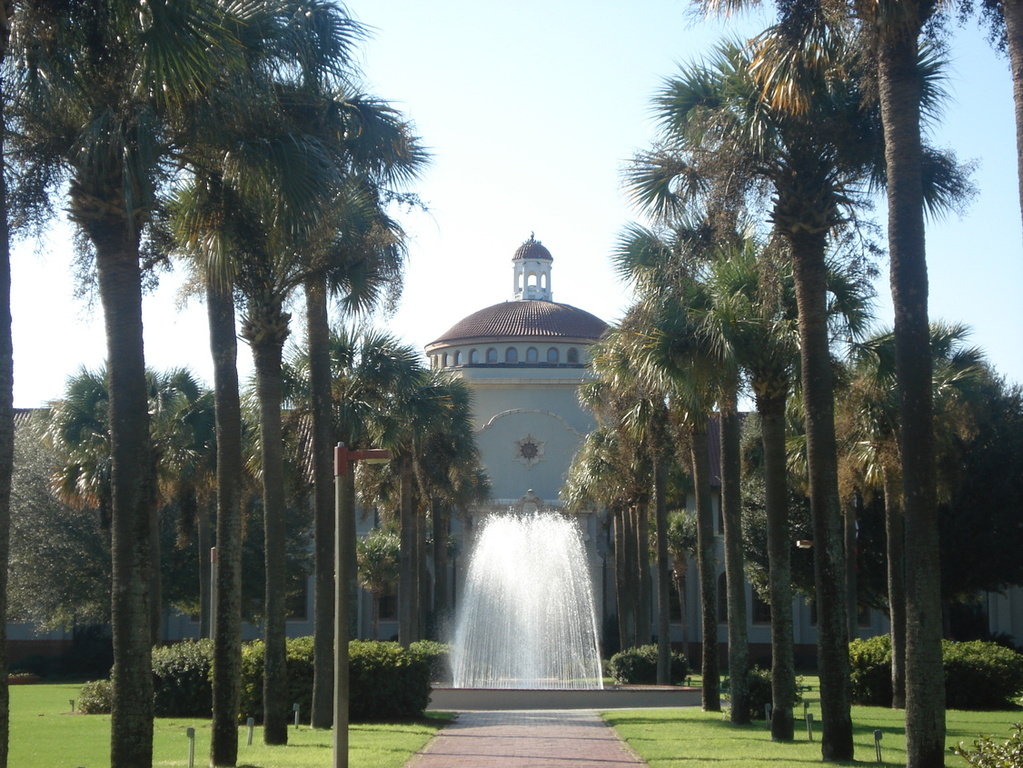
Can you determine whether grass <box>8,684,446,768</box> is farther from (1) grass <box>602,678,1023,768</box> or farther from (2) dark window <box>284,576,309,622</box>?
(2) dark window <box>284,576,309,622</box>

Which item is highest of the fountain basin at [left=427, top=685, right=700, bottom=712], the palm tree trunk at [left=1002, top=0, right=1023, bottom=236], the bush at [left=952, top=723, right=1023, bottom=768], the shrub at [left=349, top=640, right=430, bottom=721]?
the palm tree trunk at [left=1002, top=0, right=1023, bottom=236]

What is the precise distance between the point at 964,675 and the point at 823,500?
13.3m

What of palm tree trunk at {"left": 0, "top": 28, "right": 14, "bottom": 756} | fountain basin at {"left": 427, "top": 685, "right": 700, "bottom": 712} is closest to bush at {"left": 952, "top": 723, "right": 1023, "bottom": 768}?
palm tree trunk at {"left": 0, "top": 28, "right": 14, "bottom": 756}

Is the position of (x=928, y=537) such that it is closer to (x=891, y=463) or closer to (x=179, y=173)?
(x=179, y=173)

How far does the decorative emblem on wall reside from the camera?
61000mm

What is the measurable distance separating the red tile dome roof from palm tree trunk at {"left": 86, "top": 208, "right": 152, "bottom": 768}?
5434 cm

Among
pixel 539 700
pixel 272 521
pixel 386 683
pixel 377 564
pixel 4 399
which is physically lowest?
pixel 539 700

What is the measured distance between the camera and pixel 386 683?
75.6 ft

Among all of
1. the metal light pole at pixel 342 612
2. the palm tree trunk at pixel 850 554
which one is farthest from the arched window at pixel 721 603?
the metal light pole at pixel 342 612

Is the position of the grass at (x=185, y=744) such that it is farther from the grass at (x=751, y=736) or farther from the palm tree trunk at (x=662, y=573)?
the palm tree trunk at (x=662, y=573)

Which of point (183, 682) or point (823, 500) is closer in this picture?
point (823, 500)

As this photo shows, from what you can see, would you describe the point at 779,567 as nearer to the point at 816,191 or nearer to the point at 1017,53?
the point at 816,191

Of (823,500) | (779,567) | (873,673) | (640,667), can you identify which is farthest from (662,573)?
(823,500)

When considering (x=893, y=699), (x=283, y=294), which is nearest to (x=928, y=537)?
(x=283, y=294)
